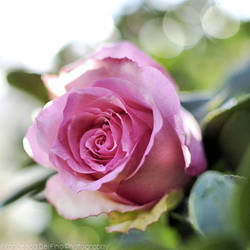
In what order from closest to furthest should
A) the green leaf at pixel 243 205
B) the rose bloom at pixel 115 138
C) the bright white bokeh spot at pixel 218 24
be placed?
1. the green leaf at pixel 243 205
2. the rose bloom at pixel 115 138
3. the bright white bokeh spot at pixel 218 24

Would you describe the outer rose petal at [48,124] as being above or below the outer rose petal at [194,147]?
above

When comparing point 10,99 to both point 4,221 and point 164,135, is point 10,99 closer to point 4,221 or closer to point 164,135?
point 4,221

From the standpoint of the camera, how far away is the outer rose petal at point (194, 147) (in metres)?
0.34

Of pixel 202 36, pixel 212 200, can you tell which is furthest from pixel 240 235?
pixel 202 36

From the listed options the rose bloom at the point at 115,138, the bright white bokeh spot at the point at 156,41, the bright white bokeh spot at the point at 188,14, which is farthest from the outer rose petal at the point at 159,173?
the bright white bokeh spot at the point at 188,14

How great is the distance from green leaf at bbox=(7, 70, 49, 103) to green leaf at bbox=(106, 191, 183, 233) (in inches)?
6.1

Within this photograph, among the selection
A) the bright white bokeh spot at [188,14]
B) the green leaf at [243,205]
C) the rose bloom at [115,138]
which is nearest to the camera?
the green leaf at [243,205]

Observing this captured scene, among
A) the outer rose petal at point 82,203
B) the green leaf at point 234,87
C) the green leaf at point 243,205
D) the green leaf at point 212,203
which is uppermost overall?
the green leaf at point 243,205

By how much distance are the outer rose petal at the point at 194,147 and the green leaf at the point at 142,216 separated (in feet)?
0.09

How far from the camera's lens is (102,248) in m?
→ 0.40

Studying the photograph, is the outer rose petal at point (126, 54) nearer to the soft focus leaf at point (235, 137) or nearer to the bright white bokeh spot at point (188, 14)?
the soft focus leaf at point (235, 137)

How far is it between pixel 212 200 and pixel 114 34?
825mm

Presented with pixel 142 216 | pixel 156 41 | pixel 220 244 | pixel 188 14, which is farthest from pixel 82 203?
pixel 188 14

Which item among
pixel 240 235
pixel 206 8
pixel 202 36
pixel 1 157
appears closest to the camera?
pixel 240 235
